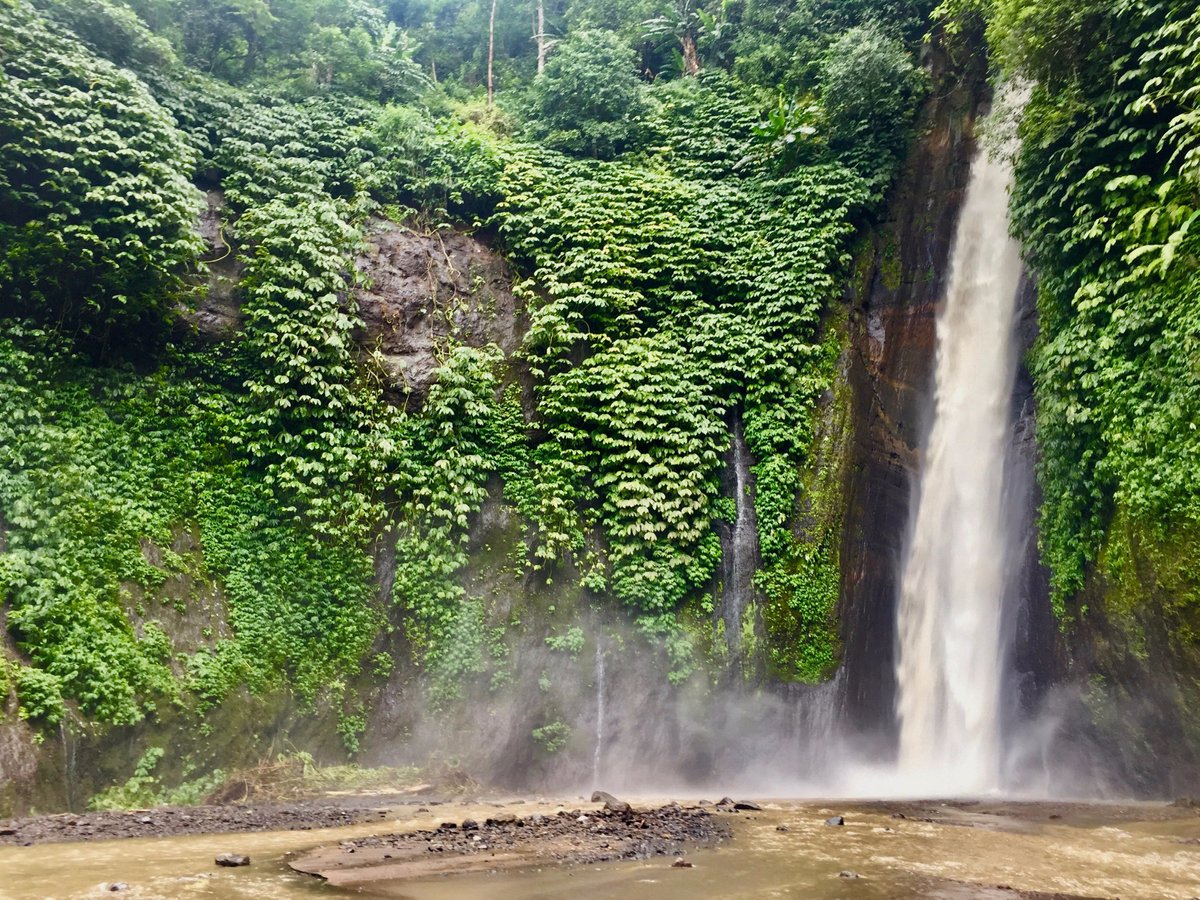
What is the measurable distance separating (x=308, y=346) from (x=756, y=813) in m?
9.36

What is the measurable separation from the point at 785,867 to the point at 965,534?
9127 millimetres

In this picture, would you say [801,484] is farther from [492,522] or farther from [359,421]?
[359,421]

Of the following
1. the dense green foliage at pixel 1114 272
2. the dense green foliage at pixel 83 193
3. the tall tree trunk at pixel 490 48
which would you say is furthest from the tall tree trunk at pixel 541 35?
the dense green foliage at pixel 1114 272

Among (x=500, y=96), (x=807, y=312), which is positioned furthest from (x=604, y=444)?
(x=500, y=96)

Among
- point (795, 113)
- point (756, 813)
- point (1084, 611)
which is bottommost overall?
point (756, 813)

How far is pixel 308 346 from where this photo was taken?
40.9 ft

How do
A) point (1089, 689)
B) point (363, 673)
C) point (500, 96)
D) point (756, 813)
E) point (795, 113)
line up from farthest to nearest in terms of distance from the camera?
1. point (500, 96)
2. point (795, 113)
3. point (363, 673)
4. point (1089, 689)
5. point (756, 813)

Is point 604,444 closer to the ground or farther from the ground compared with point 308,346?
closer to the ground

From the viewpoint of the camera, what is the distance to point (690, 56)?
1941 centimetres

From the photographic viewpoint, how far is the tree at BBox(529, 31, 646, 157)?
16594mm

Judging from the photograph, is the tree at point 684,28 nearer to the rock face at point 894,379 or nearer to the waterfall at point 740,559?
the rock face at point 894,379

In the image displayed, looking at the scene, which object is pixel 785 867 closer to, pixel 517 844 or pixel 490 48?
pixel 517 844

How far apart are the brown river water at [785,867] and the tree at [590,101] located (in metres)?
13.7

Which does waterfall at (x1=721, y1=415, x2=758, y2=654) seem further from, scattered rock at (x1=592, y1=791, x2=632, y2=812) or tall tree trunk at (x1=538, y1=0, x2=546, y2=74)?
tall tree trunk at (x1=538, y1=0, x2=546, y2=74)
